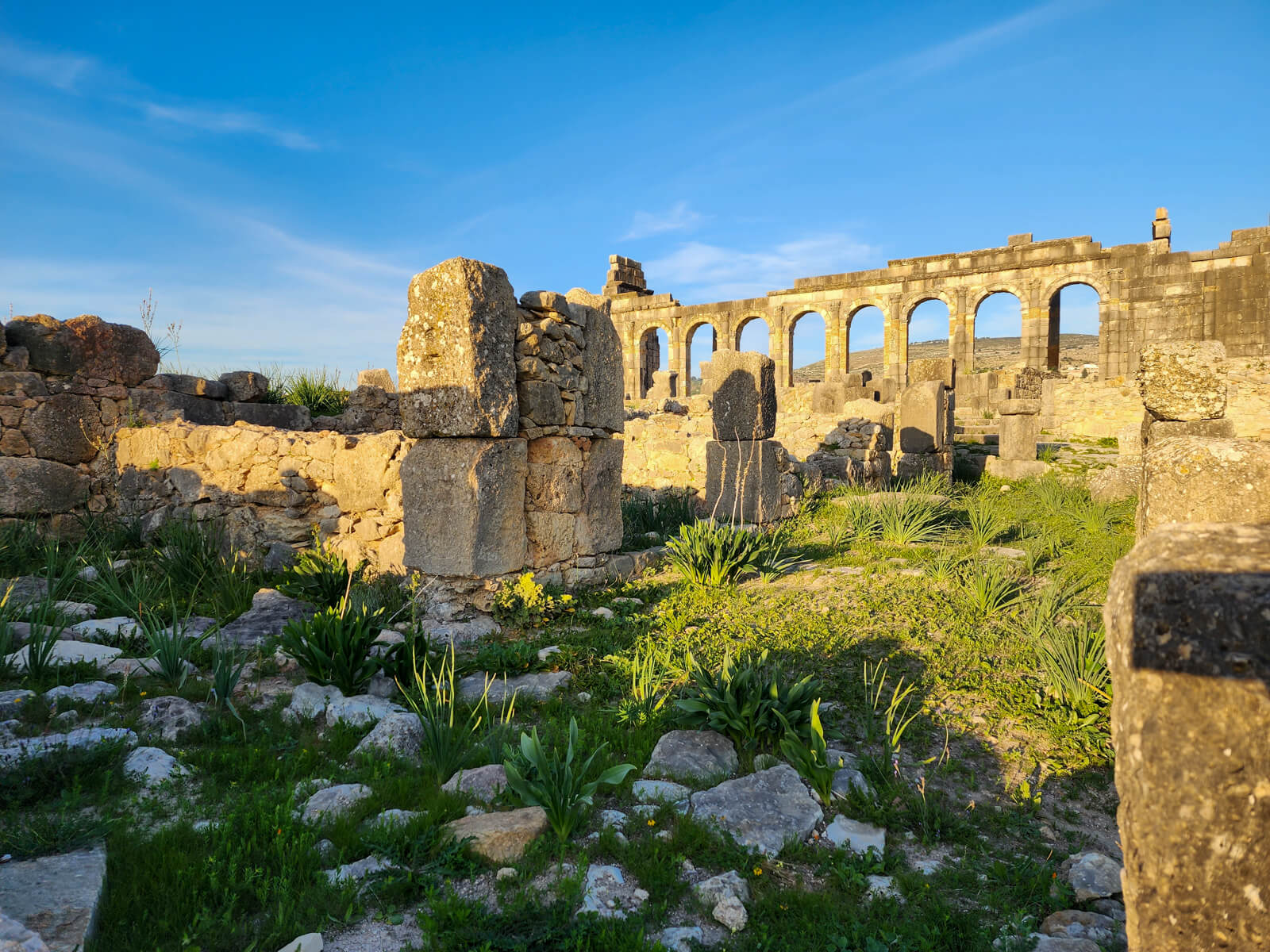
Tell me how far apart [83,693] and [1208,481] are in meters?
4.93

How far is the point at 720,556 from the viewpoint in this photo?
537 centimetres

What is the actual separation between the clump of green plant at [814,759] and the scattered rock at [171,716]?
8.22 ft

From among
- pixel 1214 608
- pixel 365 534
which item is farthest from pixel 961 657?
pixel 365 534

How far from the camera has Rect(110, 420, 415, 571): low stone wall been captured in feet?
18.3

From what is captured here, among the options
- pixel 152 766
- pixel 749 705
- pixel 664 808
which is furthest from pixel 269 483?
pixel 664 808

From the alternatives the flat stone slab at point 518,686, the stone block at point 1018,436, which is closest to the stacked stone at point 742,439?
the flat stone slab at point 518,686

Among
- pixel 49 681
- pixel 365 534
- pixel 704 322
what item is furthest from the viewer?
pixel 704 322

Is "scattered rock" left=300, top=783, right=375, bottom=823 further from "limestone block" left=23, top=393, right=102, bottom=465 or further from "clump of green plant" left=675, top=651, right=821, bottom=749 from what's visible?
"limestone block" left=23, top=393, right=102, bottom=465

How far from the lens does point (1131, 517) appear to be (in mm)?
7527

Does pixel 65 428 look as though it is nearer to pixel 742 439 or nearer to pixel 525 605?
pixel 525 605

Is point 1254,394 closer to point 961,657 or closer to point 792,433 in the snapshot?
point 792,433

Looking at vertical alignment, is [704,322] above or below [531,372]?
above

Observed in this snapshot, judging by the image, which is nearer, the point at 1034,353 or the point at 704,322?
the point at 1034,353

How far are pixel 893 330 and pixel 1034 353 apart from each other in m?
4.55
